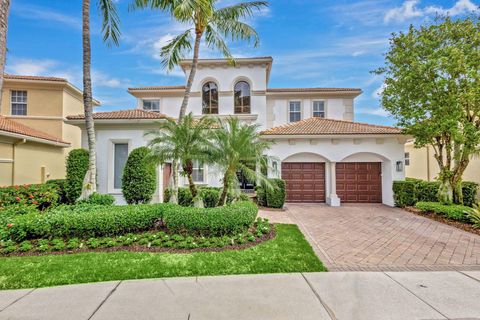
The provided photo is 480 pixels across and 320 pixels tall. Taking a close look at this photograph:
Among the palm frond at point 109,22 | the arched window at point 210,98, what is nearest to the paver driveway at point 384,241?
the arched window at point 210,98

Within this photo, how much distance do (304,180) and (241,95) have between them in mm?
7957

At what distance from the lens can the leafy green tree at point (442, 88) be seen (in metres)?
9.84

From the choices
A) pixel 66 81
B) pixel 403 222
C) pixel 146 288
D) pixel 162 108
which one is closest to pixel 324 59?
pixel 403 222

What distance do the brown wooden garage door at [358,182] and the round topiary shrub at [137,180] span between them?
1052 centimetres

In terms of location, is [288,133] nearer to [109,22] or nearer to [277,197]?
[277,197]

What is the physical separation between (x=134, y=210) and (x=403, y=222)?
1021 cm

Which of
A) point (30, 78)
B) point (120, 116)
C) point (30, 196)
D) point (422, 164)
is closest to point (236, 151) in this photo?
point (120, 116)

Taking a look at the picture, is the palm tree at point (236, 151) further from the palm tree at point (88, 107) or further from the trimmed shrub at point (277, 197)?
the palm tree at point (88, 107)

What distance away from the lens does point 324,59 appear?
15555 mm

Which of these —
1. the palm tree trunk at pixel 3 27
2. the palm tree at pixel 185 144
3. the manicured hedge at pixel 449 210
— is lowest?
the manicured hedge at pixel 449 210

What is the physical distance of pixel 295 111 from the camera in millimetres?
18844

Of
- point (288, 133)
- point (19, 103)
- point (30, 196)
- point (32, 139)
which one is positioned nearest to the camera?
point (30, 196)

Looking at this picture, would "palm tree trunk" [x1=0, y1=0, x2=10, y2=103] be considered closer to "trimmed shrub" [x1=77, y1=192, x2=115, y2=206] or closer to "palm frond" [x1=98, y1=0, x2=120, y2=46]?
"trimmed shrub" [x1=77, y1=192, x2=115, y2=206]

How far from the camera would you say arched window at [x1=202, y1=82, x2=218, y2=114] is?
1753 centimetres
